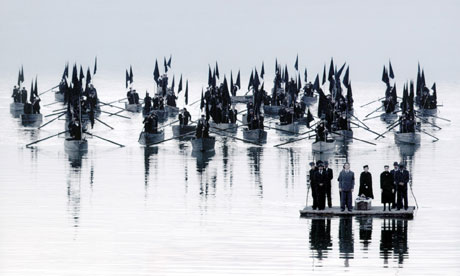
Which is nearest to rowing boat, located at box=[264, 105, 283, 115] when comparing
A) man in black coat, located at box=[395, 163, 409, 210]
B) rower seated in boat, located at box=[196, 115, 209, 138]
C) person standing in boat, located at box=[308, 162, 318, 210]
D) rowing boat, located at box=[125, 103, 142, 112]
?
rowing boat, located at box=[125, 103, 142, 112]

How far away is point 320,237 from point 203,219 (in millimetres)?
7089

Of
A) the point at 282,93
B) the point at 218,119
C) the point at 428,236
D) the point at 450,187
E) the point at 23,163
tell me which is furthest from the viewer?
the point at 282,93

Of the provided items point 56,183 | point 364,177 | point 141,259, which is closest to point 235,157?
point 56,183

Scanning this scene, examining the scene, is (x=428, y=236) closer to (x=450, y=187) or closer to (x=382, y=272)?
(x=382, y=272)

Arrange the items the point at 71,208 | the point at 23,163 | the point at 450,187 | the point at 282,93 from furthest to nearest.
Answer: the point at 282,93 < the point at 23,163 < the point at 450,187 < the point at 71,208

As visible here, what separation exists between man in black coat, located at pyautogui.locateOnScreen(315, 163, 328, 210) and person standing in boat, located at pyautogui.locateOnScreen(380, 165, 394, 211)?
195 centimetres

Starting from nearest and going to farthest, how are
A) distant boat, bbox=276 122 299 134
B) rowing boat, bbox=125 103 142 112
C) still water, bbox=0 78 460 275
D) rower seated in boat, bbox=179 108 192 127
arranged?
still water, bbox=0 78 460 275 < rower seated in boat, bbox=179 108 192 127 < distant boat, bbox=276 122 299 134 < rowing boat, bbox=125 103 142 112

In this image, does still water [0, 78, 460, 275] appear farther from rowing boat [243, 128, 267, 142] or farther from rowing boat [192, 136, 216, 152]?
rowing boat [243, 128, 267, 142]

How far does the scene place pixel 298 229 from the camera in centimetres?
5084

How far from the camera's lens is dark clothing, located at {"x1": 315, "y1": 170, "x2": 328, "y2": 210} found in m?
51.9

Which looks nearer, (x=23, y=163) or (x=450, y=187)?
(x=450, y=187)

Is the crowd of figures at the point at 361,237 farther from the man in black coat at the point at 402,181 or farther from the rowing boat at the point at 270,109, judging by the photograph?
the rowing boat at the point at 270,109

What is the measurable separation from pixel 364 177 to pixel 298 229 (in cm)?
315

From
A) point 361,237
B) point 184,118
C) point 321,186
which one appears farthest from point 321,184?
point 184,118
